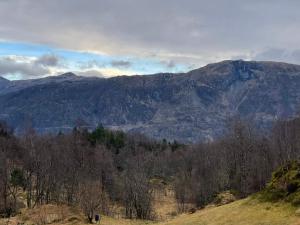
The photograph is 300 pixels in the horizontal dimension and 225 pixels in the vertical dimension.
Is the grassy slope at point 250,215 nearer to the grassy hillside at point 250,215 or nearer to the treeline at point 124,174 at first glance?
the grassy hillside at point 250,215

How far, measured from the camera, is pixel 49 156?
111438mm

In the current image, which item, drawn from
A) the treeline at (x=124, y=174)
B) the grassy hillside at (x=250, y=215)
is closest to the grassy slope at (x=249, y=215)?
the grassy hillside at (x=250, y=215)

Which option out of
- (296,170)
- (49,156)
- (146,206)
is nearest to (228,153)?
(146,206)

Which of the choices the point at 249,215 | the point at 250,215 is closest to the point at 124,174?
the point at 249,215

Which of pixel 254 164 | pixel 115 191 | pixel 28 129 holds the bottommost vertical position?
pixel 115 191

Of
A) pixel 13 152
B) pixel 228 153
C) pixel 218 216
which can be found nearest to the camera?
pixel 218 216

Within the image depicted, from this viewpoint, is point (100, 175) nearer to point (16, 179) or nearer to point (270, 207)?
point (16, 179)

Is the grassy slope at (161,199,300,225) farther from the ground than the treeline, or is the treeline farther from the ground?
the grassy slope at (161,199,300,225)

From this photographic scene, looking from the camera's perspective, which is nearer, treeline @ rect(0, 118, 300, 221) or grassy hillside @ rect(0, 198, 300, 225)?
grassy hillside @ rect(0, 198, 300, 225)

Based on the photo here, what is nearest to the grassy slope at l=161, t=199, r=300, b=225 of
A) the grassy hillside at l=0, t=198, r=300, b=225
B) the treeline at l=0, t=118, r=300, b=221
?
the grassy hillside at l=0, t=198, r=300, b=225

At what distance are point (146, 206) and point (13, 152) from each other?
59.7 meters

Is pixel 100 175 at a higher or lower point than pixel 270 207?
lower

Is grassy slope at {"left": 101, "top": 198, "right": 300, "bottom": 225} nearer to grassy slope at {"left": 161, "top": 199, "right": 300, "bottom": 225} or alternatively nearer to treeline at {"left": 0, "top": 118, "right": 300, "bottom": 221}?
grassy slope at {"left": 161, "top": 199, "right": 300, "bottom": 225}

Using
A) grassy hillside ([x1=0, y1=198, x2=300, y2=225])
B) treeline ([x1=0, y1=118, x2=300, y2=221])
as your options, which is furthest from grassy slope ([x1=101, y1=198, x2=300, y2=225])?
treeline ([x1=0, y1=118, x2=300, y2=221])
